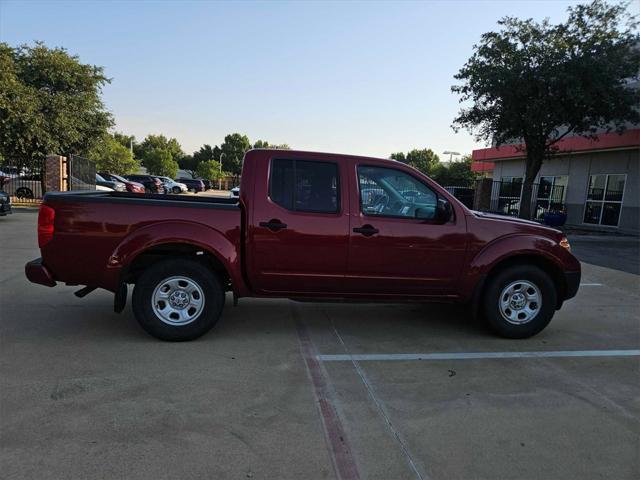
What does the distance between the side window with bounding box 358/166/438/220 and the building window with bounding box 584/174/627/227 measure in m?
19.6

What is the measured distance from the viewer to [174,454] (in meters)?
2.87

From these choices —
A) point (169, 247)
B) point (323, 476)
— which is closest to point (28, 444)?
point (323, 476)

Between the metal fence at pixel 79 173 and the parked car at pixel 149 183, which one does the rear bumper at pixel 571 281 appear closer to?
the metal fence at pixel 79 173

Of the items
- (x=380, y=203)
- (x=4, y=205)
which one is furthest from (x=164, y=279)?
(x=4, y=205)

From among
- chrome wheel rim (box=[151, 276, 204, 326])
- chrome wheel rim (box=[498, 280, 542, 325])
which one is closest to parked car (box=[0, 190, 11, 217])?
chrome wheel rim (box=[151, 276, 204, 326])

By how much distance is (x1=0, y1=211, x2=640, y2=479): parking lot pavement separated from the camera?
9.36ft

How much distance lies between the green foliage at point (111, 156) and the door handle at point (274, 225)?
23280mm

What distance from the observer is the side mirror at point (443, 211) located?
5004 mm

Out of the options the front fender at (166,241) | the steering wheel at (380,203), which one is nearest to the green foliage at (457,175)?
the steering wheel at (380,203)

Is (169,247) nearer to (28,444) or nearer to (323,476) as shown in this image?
(28,444)

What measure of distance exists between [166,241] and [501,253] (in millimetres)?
3463

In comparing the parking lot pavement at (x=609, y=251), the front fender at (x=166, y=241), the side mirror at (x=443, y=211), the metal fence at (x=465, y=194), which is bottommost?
the parking lot pavement at (x=609, y=251)

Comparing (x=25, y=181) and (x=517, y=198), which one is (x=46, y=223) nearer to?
(x=25, y=181)

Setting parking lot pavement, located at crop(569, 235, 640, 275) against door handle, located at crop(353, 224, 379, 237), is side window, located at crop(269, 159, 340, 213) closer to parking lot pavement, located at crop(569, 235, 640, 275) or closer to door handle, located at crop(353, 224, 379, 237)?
door handle, located at crop(353, 224, 379, 237)
